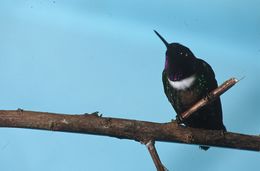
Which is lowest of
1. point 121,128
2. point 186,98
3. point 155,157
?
point 155,157

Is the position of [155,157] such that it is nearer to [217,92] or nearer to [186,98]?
[217,92]

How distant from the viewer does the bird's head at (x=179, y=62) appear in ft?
4.77

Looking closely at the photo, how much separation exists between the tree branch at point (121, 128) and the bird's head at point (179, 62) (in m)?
0.23

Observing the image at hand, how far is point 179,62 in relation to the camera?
1.46 meters

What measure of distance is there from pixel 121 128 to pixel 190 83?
1.25ft

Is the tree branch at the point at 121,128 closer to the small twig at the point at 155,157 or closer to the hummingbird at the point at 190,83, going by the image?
the small twig at the point at 155,157

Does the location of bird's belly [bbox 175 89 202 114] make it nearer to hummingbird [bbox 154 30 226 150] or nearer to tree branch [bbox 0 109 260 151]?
hummingbird [bbox 154 30 226 150]

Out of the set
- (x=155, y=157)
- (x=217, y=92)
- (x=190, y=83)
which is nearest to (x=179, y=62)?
(x=190, y=83)

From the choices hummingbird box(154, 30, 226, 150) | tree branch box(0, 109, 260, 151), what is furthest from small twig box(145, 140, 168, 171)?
hummingbird box(154, 30, 226, 150)

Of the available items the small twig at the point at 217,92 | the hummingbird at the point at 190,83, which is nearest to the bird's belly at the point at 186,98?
the hummingbird at the point at 190,83

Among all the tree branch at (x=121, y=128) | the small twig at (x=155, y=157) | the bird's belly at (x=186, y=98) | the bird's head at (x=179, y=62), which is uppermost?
the bird's head at (x=179, y=62)

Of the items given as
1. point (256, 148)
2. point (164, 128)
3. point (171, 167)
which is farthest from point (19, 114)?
point (171, 167)

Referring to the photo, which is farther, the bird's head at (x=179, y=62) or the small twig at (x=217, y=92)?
the bird's head at (x=179, y=62)

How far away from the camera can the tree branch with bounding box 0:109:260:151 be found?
3.70 feet
